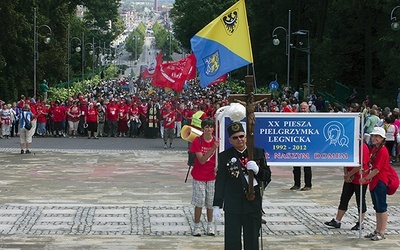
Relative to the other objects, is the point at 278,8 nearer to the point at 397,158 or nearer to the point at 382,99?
the point at 382,99

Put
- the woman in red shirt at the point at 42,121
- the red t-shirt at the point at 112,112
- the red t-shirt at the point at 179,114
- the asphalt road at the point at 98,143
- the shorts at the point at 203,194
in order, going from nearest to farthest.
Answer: the shorts at the point at 203,194 → the asphalt road at the point at 98,143 → the red t-shirt at the point at 179,114 → the woman in red shirt at the point at 42,121 → the red t-shirt at the point at 112,112

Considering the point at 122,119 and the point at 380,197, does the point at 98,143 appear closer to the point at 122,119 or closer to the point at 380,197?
the point at 122,119

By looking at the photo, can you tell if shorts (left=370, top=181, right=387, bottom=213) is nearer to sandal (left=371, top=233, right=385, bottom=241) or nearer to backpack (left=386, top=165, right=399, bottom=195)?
backpack (left=386, top=165, right=399, bottom=195)

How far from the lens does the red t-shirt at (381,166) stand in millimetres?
13126

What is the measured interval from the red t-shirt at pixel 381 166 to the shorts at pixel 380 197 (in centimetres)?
6

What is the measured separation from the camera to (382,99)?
154 ft

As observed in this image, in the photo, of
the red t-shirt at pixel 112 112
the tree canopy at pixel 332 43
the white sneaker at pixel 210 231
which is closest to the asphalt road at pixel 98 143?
the red t-shirt at pixel 112 112

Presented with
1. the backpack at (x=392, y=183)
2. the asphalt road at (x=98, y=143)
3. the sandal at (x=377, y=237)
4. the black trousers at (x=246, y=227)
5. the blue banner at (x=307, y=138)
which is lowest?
the sandal at (x=377, y=237)

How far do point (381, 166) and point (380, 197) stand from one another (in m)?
0.48

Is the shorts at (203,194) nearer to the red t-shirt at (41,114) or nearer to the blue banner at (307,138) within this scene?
the blue banner at (307,138)

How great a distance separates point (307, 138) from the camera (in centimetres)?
1323

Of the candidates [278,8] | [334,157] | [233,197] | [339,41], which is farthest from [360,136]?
[278,8]

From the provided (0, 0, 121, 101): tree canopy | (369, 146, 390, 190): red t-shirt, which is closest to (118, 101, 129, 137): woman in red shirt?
(0, 0, 121, 101): tree canopy

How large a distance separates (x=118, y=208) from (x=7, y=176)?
256 inches
